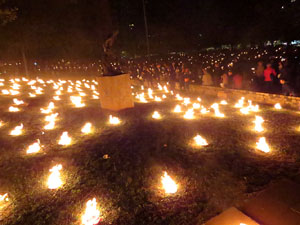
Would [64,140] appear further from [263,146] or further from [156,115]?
[263,146]

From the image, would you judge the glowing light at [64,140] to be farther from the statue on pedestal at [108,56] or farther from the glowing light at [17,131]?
the statue on pedestal at [108,56]

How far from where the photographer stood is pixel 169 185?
4.84 metres

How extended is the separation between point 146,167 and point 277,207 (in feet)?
9.74

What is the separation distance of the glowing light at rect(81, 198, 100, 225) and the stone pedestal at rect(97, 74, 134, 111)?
6.82m

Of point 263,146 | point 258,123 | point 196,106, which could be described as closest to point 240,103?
point 196,106

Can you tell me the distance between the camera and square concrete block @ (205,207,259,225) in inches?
129

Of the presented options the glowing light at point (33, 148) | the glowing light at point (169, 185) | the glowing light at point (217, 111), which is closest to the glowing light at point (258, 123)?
the glowing light at point (217, 111)

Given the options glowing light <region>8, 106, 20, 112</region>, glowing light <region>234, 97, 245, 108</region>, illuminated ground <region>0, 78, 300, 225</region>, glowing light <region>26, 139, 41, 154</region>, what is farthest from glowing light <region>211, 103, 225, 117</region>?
glowing light <region>8, 106, 20, 112</region>

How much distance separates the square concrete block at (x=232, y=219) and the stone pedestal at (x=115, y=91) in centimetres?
800

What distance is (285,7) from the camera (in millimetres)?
28219

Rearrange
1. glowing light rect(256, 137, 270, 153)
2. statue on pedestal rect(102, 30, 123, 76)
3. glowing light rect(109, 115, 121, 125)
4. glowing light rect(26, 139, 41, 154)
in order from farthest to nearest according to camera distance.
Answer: statue on pedestal rect(102, 30, 123, 76)
glowing light rect(109, 115, 121, 125)
glowing light rect(26, 139, 41, 154)
glowing light rect(256, 137, 270, 153)

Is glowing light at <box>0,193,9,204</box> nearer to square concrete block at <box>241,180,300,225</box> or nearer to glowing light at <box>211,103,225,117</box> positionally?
square concrete block at <box>241,180,300,225</box>

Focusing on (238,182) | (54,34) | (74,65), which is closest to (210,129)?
(238,182)

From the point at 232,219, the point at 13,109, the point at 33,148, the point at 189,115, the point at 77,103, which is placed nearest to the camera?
the point at 232,219
